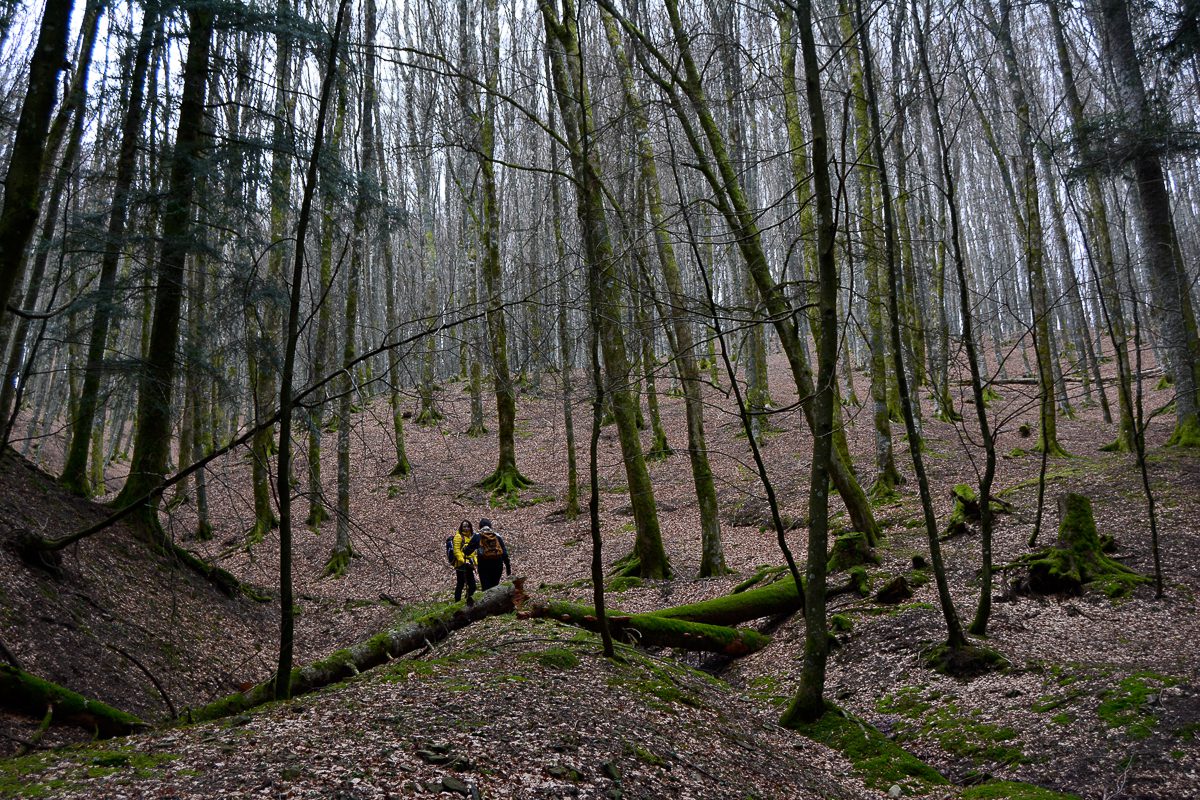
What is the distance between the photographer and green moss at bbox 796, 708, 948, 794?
15.4 feet

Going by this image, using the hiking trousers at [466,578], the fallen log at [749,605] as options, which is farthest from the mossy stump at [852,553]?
the hiking trousers at [466,578]

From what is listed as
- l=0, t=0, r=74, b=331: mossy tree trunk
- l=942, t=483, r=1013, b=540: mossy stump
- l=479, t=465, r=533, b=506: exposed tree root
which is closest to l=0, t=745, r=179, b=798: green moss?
l=0, t=0, r=74, b=331: mossy tree trunk

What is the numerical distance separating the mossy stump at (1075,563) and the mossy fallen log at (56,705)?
25.4ft

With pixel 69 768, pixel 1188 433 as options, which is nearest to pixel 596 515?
pixel 69 768

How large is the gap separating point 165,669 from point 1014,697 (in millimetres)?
7328

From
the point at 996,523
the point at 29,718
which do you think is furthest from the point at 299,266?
the point at 996,523

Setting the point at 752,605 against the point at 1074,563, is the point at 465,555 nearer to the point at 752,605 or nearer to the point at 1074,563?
the point at 752,605

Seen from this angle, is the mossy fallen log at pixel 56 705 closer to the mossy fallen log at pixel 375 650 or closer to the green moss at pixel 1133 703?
the mossy fallen log at pixel 375 650

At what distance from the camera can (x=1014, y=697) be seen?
5.30m

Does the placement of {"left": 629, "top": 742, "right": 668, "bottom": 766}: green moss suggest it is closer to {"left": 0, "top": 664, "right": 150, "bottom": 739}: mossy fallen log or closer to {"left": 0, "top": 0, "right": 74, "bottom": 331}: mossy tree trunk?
{"left": 0, "top": 664, "right": 150, "bottom": 739}: mossy fallen log

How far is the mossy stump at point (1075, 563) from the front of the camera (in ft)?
22.6

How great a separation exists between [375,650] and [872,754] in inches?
163

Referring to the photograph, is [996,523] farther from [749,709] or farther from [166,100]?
[166,100]

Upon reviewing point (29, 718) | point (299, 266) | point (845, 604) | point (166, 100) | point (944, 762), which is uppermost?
point (166, 100)
